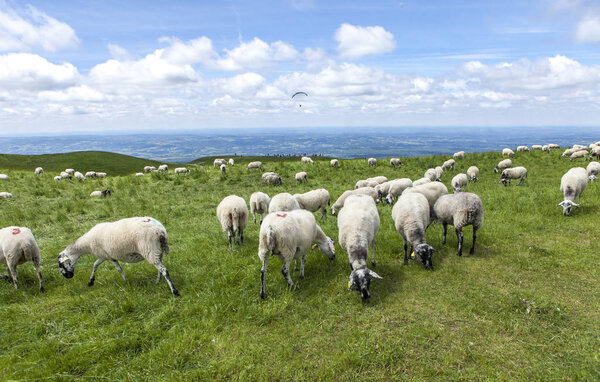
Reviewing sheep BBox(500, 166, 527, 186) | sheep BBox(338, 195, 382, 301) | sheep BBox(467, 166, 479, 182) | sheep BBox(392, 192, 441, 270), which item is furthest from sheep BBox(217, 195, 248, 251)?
sheep BBox(500, 166, 527, 186)

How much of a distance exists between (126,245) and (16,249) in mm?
3313

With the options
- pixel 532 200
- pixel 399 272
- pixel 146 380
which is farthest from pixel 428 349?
pixel 532 200

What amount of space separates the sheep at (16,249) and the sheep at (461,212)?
13.3 metres

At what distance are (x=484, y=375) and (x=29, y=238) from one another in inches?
474

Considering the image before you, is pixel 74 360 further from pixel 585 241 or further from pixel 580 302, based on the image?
pixel 585 241

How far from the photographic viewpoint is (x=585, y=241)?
10125mm

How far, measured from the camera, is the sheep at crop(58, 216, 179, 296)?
769 centimetres

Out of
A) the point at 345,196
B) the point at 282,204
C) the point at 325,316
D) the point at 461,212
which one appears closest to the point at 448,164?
the point at 345,196

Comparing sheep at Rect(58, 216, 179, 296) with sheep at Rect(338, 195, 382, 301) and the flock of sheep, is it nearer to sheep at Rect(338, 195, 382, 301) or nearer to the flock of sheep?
the flock of sheep

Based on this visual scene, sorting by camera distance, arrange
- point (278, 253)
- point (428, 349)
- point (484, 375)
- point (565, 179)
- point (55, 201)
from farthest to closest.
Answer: point (55, 201) → point (565, 179) → point (278, 253) → point (428, 349) → point (484, 375)

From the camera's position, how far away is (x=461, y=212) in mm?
9898

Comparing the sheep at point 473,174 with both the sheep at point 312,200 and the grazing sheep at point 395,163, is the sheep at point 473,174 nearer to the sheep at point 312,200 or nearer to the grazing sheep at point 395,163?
the grazing sheep at point 395,163

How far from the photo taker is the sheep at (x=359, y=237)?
7148 millimetres

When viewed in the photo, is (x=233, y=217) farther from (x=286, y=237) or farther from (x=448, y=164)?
(x=448, y=164)
